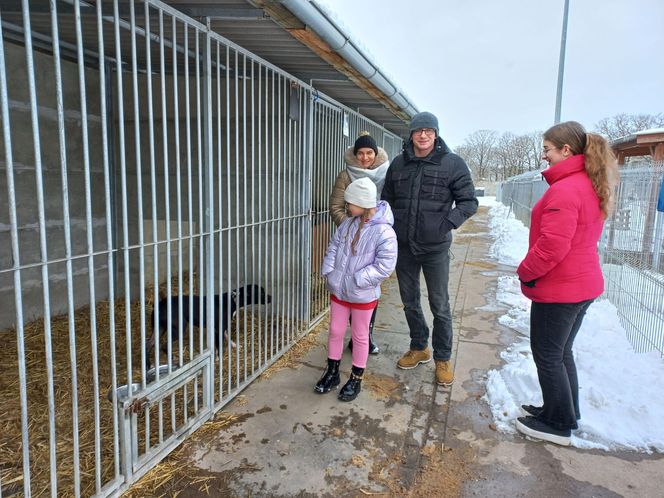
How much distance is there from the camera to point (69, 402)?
323 cm

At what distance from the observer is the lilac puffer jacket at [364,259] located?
10.3ft

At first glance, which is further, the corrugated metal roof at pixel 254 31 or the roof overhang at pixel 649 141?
the roof overhang at pixel 649 141

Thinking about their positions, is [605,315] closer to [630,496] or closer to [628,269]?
[628,269]

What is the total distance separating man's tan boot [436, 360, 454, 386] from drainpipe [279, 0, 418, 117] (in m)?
2.42

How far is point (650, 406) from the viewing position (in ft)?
10.0

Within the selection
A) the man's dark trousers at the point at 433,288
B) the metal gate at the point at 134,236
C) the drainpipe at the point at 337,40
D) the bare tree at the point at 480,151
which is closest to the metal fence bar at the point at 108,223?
the metal gate at the point at 134,236

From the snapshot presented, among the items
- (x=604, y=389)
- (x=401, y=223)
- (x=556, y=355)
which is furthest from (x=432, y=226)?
(x=604, y=389)

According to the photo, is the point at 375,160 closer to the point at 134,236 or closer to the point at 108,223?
the point at 108,223

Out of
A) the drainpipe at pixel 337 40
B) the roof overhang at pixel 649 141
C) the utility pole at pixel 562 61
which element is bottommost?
the roof overhang at pixel 649 141

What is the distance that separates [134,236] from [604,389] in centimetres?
481

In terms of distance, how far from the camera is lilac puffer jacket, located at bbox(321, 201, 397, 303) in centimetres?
313

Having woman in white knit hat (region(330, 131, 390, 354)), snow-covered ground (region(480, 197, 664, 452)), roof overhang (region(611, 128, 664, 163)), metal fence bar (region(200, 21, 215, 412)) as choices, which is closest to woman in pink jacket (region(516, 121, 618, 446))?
snow-covered ground (region(480, 197, 664, 452))

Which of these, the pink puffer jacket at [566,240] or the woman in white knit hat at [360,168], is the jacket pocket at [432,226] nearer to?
the woman in white knit hat at [360,168]

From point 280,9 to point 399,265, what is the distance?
198cm
